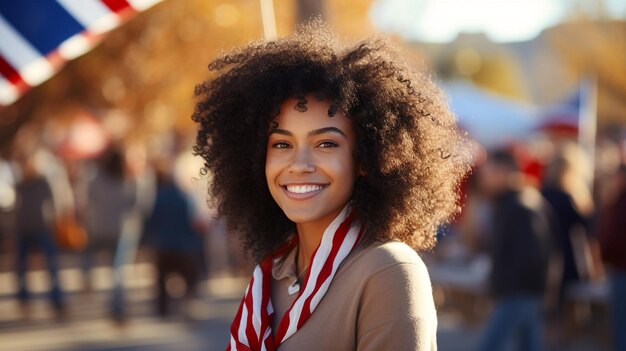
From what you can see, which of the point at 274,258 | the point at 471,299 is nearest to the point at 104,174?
the point at 471,299

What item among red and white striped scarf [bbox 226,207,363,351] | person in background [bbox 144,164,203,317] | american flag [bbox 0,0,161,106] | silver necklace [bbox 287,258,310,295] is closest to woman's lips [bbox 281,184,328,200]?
red and white striped scarf [bbox 226,207,363,351]

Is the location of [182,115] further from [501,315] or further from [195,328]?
[501,315]

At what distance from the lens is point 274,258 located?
12.6 feet

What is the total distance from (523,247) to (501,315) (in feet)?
1.77

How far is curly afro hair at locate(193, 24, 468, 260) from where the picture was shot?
353 centimetres

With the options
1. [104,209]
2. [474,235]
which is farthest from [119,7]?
[104,209]

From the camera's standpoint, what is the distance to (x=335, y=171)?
350 centimetres

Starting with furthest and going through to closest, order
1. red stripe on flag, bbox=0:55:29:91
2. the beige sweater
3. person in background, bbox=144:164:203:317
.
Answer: person in background, bbox=144:164:203:317 < red stripe on flag, bbox=0:55:29:91 < the beige sweater

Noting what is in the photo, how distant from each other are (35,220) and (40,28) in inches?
313

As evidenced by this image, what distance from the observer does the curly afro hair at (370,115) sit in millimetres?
3527

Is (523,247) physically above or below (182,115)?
below

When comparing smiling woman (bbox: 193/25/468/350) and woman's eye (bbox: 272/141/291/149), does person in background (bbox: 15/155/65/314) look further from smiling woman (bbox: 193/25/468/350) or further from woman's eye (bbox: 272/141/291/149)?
woman's eye (bbox: 272/141/291/149)

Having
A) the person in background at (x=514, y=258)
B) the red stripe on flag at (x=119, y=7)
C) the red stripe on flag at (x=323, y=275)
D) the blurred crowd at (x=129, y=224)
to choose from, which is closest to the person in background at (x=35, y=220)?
the blurred crowd at (x=129, y=224)

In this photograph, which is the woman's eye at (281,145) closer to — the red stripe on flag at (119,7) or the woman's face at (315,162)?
the woman's face at (315,162)
